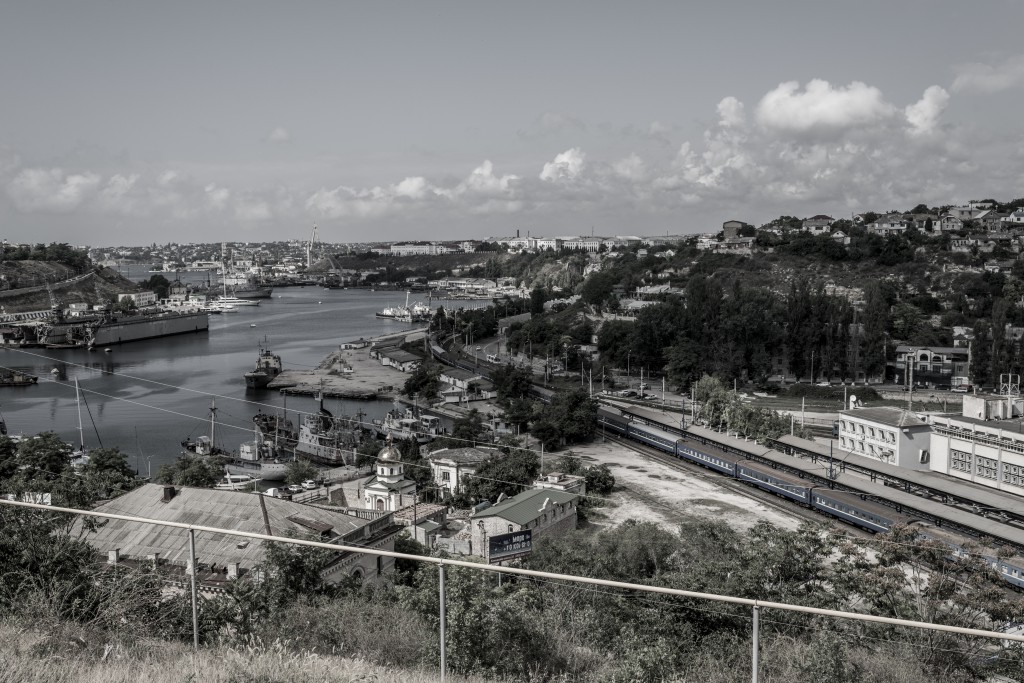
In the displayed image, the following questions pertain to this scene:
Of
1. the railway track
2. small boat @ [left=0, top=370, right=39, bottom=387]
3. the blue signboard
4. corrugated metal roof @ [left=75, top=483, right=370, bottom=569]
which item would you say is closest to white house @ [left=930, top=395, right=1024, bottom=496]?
the railway track

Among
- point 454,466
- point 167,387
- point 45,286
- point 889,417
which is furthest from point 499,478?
point 45,286

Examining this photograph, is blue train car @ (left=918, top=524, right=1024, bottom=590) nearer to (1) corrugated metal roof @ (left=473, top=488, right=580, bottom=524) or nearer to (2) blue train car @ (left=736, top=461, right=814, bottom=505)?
(2) blue train car @ (left=736, top=461, right=814, bottom=505)

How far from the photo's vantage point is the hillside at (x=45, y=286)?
1187 inches

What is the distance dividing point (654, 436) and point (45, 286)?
29.9 metres

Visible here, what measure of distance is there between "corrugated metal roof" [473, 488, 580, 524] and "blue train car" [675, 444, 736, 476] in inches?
121

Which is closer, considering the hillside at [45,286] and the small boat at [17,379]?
the small boat at [17,379]

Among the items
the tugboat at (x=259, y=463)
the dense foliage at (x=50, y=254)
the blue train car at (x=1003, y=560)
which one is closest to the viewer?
the blue train car at (x=1003, y=560)

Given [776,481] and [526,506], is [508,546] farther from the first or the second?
[776,481]

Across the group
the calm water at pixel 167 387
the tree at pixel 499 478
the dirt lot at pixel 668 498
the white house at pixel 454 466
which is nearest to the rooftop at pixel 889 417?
the dirt lot at pixel 668 498

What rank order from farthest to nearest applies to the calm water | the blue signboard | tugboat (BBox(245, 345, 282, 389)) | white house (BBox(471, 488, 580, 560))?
tugboat (BBox(245, 345, 282, 389)) → the calm water → white house (BBox(471, 488, 580, 560)) → the blue signboard

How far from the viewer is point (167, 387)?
16828 mm

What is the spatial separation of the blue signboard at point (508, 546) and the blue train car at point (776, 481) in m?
3.75

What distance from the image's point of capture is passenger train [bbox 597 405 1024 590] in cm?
556

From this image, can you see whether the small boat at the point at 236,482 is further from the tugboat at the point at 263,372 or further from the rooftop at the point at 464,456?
the tugboat at the point at 263,372
